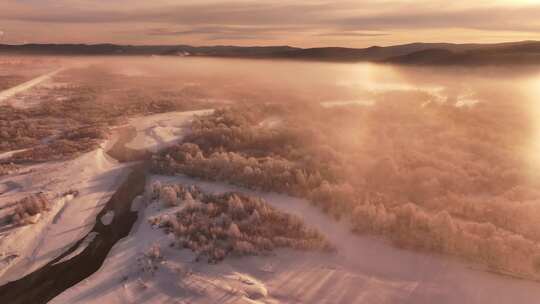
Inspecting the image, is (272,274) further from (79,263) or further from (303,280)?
(79,263)

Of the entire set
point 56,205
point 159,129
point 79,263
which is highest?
point 159,129

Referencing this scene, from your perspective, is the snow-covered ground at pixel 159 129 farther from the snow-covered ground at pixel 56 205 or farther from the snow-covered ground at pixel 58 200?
the snow-covered ground at pixel 56 205

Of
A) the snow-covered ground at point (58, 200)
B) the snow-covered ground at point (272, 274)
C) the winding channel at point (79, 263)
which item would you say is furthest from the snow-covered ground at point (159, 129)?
the snow-covered ground at point (272, 274)

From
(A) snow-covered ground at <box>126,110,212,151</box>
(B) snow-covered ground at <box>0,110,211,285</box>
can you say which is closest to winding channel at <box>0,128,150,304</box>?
(B) snow-covered ground at <box>0,110,211,285</box>

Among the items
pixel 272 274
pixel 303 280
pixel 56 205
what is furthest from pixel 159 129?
pixel 303 280

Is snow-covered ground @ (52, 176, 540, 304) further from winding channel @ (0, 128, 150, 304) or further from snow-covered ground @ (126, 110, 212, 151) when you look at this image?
snow-covered ground @ (126, 110, 212, 151)

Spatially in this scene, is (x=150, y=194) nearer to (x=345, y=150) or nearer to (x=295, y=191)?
(x=295, y=191)

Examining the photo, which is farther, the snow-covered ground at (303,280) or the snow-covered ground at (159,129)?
the snow-covered ground at (159,129)
